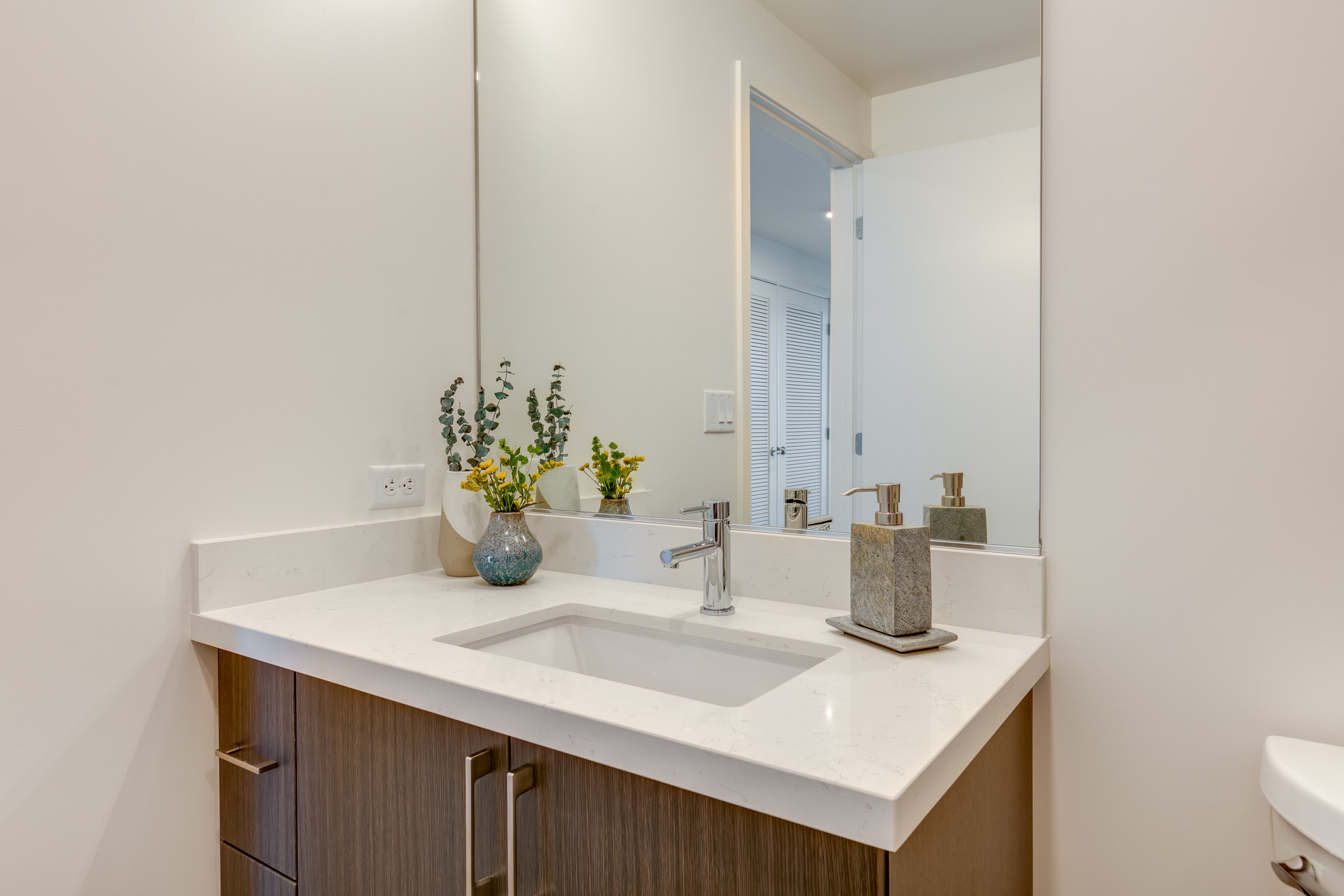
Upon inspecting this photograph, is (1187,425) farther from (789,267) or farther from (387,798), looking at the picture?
(387,798)

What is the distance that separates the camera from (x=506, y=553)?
51.6 inches

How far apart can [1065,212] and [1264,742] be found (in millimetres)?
663

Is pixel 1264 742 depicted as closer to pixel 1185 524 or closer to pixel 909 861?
pixel 1185 524

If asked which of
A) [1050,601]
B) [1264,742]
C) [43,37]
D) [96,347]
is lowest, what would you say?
[1264,742]

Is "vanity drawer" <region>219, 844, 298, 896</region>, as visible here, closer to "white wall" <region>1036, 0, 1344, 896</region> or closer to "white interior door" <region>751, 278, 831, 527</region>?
"white interior door" <region>751, 278, 831, 527</region>

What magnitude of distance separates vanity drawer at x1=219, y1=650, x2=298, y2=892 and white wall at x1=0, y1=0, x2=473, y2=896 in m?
0.04

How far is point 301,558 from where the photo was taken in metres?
1.26

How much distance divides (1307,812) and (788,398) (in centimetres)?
77

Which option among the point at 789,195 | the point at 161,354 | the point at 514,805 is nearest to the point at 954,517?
the point at 789,195

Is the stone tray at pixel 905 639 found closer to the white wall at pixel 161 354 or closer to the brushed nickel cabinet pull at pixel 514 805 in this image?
the brushed nickel cabinet pull at pixel 514 805

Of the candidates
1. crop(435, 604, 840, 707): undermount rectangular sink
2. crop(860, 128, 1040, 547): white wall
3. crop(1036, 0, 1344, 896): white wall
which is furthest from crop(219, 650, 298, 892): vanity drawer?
crop(1036, 0, 1344, 896): white wall

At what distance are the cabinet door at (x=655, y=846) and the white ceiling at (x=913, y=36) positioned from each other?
100cm

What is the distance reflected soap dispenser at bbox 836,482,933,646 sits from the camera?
2.98 ft

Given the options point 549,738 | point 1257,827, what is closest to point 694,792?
point 549,738
